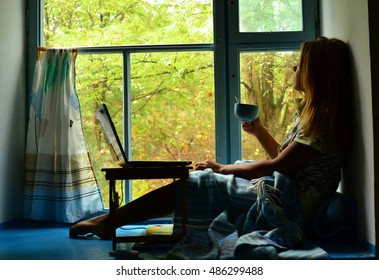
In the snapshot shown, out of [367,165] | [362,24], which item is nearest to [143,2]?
[362,24]

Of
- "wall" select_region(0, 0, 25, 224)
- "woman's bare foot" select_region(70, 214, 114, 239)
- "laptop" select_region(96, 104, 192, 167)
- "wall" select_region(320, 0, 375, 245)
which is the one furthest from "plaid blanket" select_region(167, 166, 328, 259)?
"wall" select_region(0, 0, 25, 224)

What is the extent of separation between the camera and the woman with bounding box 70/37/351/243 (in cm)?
223

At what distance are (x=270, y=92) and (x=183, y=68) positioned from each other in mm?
549

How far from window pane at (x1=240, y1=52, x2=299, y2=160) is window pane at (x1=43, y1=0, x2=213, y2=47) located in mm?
348

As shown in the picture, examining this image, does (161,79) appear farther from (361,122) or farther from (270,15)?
(361,122)

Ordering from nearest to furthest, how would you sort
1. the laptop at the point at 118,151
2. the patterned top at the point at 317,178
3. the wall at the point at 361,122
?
the wall at the point at 361,122, the laptop at the point at 118,151, the patterned top at the point at 317,178

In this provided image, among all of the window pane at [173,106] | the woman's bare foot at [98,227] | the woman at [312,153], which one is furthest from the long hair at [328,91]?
the woman's bare foot at [98,227]

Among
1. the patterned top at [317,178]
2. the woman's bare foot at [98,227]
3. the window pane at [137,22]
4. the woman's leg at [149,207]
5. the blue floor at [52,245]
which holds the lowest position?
the blue floor at [52,245]

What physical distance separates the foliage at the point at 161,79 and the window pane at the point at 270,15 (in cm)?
16

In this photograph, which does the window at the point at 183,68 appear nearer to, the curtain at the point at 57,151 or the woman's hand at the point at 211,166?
the curtain at the point at 57,151

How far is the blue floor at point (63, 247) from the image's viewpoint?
2.00 metres

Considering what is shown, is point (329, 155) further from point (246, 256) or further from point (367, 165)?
point (246, 256)

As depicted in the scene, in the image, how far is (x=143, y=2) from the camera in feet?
9.98

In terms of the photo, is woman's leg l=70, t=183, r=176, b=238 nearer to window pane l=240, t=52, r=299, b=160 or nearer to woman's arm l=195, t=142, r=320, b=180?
woman's arm l=195, t=142, r=320, b=180
